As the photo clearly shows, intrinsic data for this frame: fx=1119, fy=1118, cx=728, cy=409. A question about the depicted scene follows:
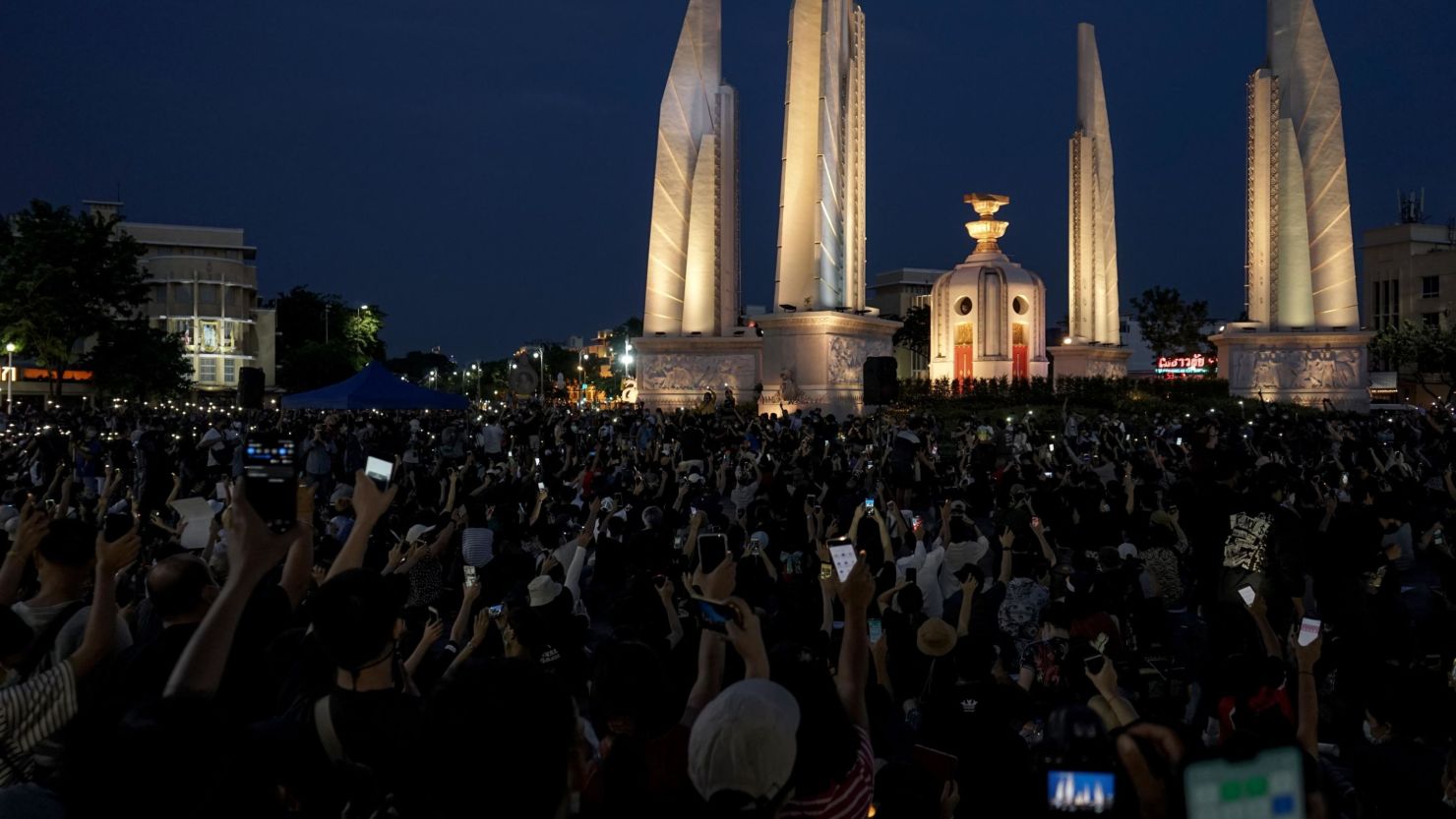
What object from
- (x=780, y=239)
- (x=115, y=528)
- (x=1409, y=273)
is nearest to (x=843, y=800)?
(x=115, y=528)

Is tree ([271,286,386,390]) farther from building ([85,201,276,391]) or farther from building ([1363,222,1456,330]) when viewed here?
building ([1363,222,1456,330])

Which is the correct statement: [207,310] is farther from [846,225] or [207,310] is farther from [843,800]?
[843,800]

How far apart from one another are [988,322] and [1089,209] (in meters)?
6.62

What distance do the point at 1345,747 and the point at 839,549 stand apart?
115 inches

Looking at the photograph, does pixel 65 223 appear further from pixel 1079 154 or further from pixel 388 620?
pixel 388 620

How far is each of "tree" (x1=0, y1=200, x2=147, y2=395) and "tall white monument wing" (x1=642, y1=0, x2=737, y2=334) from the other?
82.6 feet

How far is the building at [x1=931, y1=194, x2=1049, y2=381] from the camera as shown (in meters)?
51.4

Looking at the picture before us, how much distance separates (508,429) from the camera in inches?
1075

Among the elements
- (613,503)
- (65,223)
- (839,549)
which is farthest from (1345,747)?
(65,223)

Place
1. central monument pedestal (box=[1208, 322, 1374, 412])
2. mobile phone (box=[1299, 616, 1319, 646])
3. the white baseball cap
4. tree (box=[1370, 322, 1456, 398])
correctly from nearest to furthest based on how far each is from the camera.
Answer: the white baseball cap, mobile phone (box=[1299, 616, 1319, 646]), central monument pedestal (box=[1208, 322, 1374, 412]), tree (box=[1370, 322, 1456, 398])

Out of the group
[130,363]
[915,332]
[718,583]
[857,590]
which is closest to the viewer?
[857,590]

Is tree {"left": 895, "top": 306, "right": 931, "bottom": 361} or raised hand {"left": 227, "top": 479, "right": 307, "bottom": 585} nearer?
raised hand {"left": 227, "top": 479, "right": 307, "bottom": 585}

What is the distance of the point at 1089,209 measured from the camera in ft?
161

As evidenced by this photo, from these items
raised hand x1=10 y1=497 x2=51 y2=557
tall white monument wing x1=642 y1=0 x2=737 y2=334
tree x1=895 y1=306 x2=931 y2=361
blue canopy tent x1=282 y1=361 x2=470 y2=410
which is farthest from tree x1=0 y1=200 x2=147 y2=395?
tree x1=895 y1=306 x2=931 y2=361
